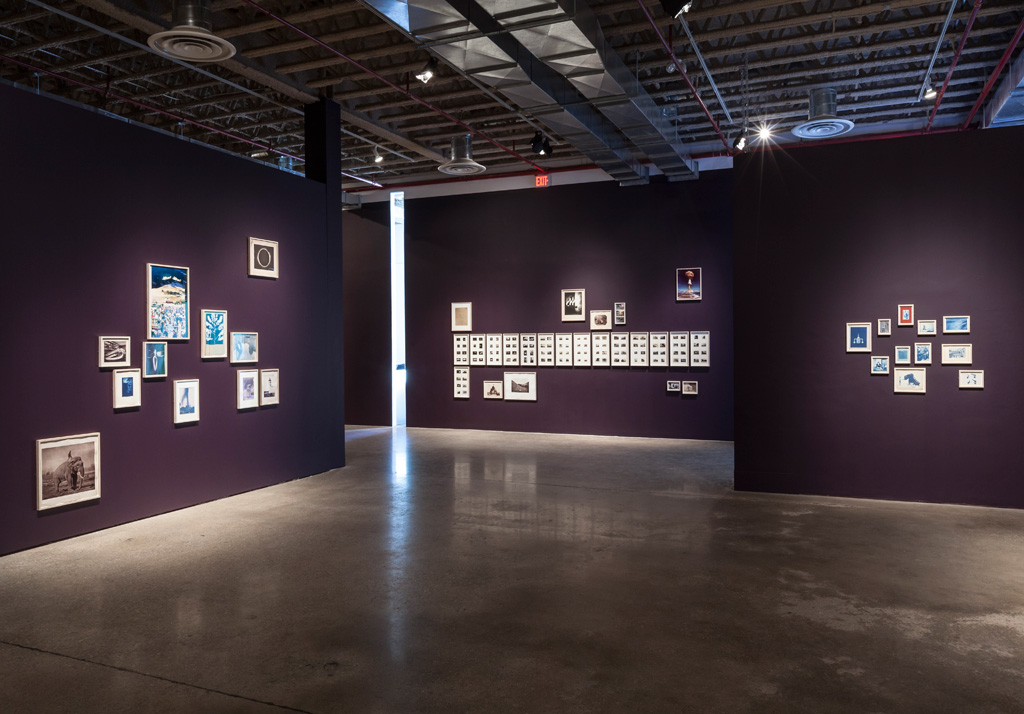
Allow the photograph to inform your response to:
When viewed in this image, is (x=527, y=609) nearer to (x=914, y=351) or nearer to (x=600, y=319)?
(x=914, y=351)

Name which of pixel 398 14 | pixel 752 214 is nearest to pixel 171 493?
pixel 398 14

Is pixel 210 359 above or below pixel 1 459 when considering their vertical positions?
above

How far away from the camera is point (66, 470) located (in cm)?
628

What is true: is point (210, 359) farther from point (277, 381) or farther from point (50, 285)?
point (50, 285)

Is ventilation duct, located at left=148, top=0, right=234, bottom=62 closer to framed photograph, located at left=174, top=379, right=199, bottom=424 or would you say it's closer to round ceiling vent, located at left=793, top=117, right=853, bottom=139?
framed photograph, located at left=174, top=379, right=199, bottom=424

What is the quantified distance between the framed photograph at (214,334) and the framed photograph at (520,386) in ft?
21.8

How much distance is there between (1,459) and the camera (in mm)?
5770

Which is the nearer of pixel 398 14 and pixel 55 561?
pixel 55 561

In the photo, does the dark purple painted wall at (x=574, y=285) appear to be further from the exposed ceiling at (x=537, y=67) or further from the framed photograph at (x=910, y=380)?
the framed photograph at (x=910, y=380)

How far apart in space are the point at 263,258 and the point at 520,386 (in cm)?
633

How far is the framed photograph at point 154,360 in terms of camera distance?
23.1 ft

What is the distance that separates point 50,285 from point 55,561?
2.39m

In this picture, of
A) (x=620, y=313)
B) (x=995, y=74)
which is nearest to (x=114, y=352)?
(x=620, y=313)

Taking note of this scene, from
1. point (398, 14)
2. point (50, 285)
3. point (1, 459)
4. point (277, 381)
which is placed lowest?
point (1, 459)
